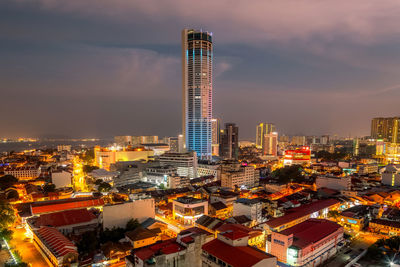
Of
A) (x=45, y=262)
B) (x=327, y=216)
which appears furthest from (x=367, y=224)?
(x=45, y=262)

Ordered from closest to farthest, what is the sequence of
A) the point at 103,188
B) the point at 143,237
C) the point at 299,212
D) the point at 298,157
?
the point at 143,237
the point at 299,212
the point at 103,188
the point at 298,157

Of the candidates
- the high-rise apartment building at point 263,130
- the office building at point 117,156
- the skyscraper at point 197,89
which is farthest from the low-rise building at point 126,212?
the high-rise apartment building at point 263,130

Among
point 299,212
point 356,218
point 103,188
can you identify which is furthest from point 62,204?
point 356,218

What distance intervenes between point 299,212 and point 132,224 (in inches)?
480

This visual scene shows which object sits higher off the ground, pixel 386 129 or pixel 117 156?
pixel 386 129

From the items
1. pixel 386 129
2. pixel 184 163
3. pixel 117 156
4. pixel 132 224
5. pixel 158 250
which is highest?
pixel 386 129

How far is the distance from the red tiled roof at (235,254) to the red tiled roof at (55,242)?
665 centimetres

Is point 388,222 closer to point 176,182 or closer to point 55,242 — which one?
point 176,182

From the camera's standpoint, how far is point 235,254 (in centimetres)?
1016

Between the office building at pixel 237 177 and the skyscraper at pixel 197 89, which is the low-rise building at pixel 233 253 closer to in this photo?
the office building at pixel 237 177

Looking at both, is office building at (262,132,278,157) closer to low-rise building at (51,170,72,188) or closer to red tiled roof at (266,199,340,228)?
red tiled roof at (266,199,340,228)

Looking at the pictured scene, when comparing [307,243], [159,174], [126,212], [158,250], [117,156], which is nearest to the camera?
[158,250]

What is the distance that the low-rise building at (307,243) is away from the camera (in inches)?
448

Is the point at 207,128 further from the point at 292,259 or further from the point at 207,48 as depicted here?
the point at 292,259
